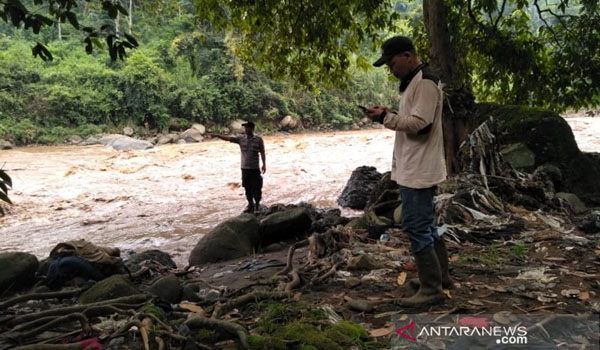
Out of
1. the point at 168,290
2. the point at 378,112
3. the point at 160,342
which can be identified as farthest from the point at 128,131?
the point at 378,112

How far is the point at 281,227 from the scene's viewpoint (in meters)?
6.92

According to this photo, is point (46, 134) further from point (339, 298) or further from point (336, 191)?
point (339, 298)

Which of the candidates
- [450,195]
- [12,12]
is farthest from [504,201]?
[12,12]

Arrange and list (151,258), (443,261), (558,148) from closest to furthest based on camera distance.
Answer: (443,261) → (151,258) → (558,148)

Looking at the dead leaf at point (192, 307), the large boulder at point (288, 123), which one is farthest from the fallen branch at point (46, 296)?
the large boulder at point (288, 123)

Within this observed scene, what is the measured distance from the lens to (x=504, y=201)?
231 inches

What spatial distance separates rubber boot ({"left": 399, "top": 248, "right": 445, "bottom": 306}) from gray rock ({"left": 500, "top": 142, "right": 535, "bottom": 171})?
4.92m

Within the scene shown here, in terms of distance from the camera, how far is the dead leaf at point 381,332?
273cm

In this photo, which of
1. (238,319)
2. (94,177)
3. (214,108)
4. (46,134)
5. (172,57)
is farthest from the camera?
(172,57)

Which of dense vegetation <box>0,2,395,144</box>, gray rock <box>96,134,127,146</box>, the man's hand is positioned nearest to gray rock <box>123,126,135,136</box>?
dense vegetation <box>0,2,395,144</box>

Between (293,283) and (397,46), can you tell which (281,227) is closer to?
(293,283)

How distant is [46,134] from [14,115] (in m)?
2.34

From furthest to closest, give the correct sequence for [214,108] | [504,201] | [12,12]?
[214,108] < [504,201] < [12,12]

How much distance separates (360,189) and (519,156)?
3807 millimetres
